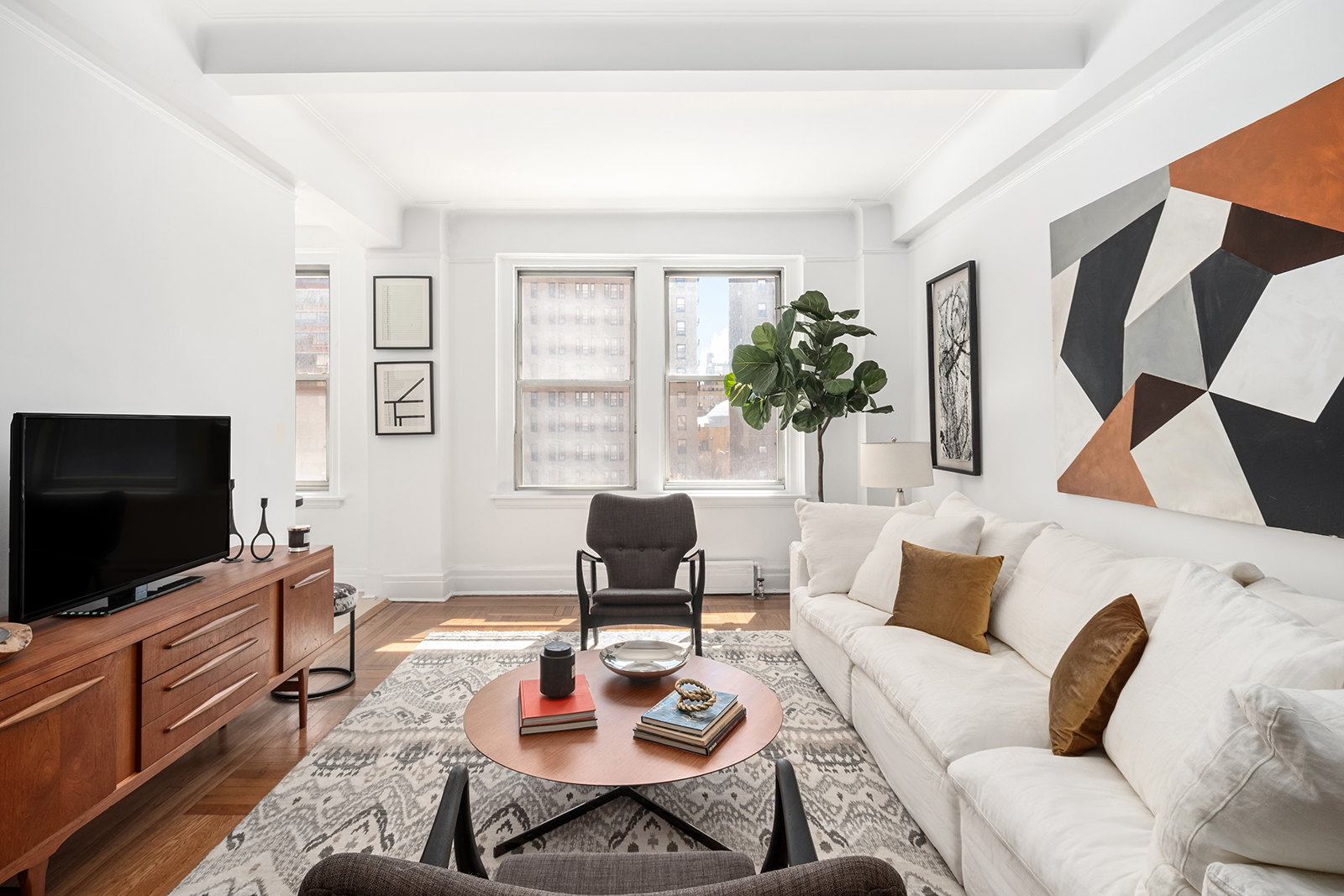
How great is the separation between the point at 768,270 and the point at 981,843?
14.2 ft

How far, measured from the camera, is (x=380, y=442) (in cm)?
486

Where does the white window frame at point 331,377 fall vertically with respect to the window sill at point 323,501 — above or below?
above

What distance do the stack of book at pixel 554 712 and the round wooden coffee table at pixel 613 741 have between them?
0.02 m


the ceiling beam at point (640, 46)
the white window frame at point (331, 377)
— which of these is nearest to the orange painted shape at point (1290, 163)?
the ceiling beam at point (640, 46)

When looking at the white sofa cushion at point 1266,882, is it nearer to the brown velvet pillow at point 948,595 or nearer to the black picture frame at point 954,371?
the brown velvet pillow at point 948,595

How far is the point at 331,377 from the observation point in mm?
5047

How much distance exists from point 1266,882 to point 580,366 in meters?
4.74

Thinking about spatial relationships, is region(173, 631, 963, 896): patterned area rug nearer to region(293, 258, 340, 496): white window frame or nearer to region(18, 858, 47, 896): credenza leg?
region(18, 858, 47, 896): credenza leg

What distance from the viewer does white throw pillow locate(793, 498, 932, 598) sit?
336cm

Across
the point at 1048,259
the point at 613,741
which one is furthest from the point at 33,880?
the point at 1048,259

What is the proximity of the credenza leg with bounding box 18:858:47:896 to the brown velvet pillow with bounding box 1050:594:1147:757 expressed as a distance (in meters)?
2.63

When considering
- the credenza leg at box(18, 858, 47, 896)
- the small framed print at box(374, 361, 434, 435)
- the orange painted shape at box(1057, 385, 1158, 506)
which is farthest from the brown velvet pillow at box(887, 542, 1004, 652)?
the small framed print at box(374, 361, 434, 435)

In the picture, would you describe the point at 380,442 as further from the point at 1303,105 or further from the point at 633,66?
the point at 1303,105

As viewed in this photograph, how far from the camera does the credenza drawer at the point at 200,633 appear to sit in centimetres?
197
